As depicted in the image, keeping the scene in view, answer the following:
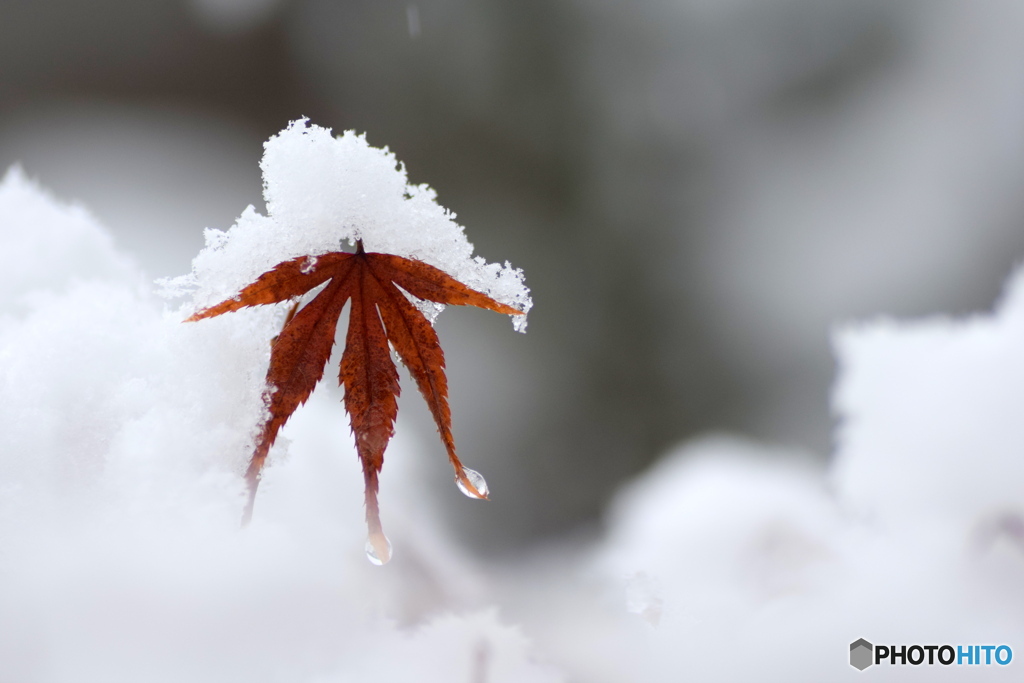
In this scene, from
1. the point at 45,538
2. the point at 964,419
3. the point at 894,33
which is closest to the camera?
the point at 45,538

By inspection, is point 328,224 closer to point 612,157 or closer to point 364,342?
point 364,342

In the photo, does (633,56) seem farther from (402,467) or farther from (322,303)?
(322,303)

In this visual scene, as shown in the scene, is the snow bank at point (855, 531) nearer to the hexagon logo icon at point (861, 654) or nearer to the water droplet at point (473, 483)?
the hexagon logo icon at point (861, 654)

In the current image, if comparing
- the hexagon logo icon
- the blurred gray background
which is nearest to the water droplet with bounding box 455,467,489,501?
the hexagon logo icon

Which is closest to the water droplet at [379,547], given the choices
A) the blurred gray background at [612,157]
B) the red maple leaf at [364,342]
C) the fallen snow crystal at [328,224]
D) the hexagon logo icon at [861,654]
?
the red maple leaf at [364,342]

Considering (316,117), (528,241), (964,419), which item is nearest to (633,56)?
(528,241)

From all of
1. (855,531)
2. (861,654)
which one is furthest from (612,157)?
(861,654)
